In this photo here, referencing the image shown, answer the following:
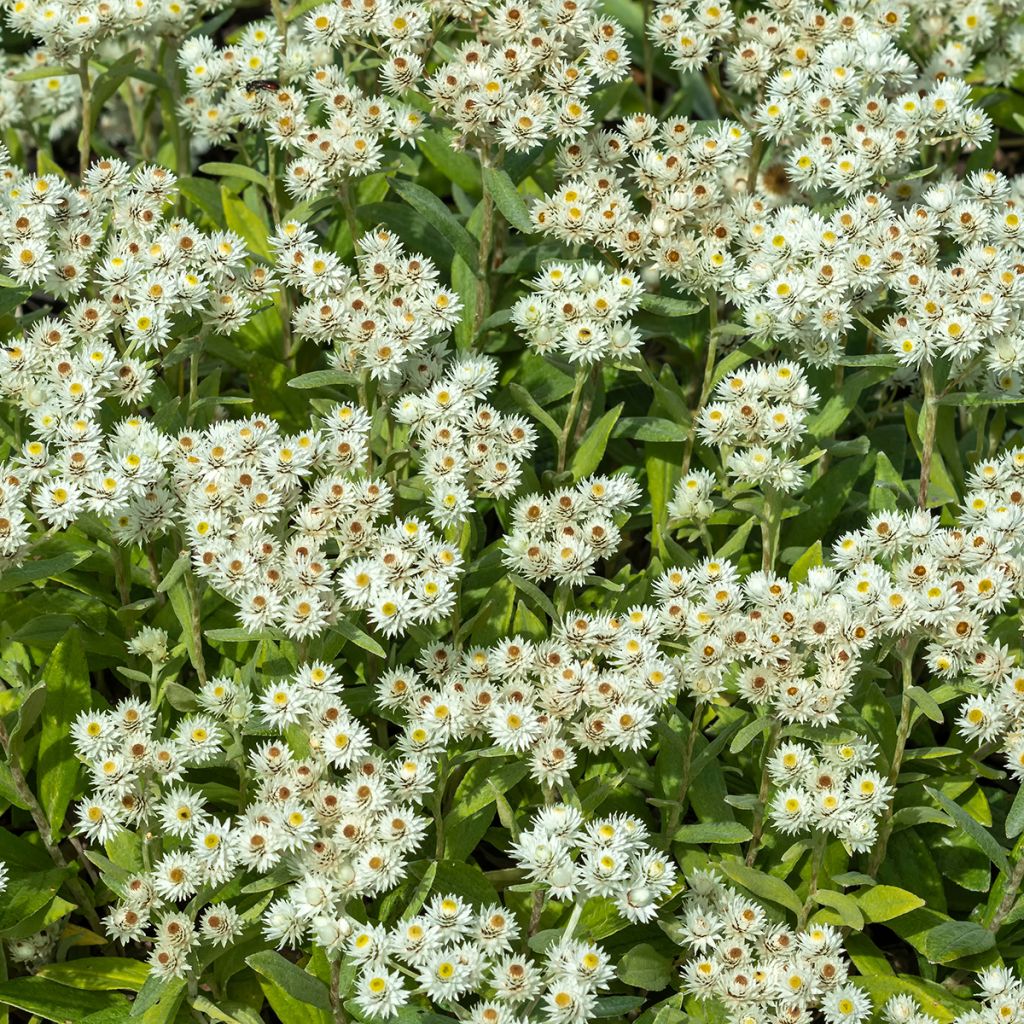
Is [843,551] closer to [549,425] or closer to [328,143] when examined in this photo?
[549,425]

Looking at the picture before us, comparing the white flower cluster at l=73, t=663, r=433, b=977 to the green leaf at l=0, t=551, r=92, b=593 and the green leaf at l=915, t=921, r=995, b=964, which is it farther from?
the green leaf at l=915, t=921, r=995, b=964

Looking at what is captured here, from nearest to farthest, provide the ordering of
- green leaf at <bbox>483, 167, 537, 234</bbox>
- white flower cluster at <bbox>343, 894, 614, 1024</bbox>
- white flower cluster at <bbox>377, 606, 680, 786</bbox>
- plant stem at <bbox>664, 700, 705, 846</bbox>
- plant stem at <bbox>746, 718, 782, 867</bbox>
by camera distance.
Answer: white flower cluster at <bbox>343, 894, 614, 1024</bbox>, white flower cluster at <bbox>377, 606, 680, 786</bbox>, plant stem at <bbox>746, 718, 782, 867</bbox>, plant stem at <bbox>664, 700, 705, 846</bbox>, green leaf at <bbox>483, 167, 537, 234</bbox>

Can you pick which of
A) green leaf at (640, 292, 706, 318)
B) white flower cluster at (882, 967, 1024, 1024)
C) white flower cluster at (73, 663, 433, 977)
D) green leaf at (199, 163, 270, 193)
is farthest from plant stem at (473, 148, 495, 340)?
white flower cluster at (882, 967, 1024, 1024)

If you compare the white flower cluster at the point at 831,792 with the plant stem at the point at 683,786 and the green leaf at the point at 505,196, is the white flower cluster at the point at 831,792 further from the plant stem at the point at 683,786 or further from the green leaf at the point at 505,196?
the green leaf at the point at 505,196

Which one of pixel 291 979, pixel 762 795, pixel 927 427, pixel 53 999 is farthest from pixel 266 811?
pixel 927 427

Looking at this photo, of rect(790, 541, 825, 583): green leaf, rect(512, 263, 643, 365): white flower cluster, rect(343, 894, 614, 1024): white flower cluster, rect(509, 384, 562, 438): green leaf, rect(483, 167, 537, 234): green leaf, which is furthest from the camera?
rect(483, 167, 537, 234): green leaf

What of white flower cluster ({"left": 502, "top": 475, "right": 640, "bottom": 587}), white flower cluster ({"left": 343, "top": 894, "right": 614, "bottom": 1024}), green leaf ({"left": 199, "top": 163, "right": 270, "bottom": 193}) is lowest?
white flower cluster ({"left": 343, "top": 894, "right": 614, "bottom": 1024})
